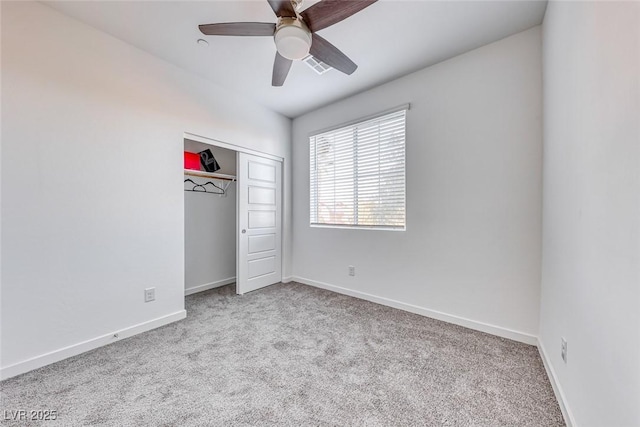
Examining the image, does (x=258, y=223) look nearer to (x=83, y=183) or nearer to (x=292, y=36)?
(x=83, y=183)

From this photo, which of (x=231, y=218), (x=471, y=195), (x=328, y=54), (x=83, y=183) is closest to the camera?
(x=328, y=54)

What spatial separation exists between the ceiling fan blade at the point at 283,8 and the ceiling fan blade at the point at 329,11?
0.25 ft

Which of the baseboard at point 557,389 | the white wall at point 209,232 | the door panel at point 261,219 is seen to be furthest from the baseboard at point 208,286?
the baseboard at point 557,389

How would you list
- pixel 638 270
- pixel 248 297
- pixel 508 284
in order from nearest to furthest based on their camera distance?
1. pixel 638 270
2. pixel 508 284
3. pixel 248 297

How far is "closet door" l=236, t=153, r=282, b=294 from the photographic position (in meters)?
3.42

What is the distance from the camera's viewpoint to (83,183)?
2062mm

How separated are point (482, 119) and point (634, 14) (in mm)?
1686

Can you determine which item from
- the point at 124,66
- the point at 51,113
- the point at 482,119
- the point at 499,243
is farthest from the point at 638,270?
the point at 124,66

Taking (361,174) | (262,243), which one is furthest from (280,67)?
(262,243)

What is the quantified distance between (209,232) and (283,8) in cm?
308

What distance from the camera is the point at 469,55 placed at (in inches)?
95.4

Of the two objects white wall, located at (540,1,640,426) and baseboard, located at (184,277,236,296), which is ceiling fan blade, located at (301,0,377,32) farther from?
baseboard, located at (184,277,236,296)

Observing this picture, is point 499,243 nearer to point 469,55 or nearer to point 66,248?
point 469,55

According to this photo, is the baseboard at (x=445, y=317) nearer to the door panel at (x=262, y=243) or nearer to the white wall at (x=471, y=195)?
the white wall at (x=471, y=195)
